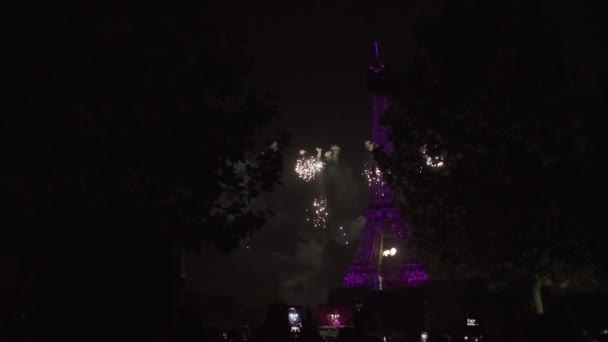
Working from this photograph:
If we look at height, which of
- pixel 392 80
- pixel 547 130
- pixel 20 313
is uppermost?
pixel 392 80

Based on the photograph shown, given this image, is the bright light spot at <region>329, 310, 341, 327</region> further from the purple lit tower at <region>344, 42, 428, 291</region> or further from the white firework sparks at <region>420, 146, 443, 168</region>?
the purple lit tower at <region>344, 42, 428, 291</region>

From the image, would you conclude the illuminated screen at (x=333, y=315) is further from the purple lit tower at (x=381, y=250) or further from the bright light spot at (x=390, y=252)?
the bright light spot at (x=390, y=252)

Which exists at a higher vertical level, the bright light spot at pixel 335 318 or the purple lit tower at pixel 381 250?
the purple lit tower at pixel 381 250

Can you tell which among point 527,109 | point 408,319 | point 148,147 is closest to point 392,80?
point 527,109

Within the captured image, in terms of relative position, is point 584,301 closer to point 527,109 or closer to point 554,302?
point 554,302

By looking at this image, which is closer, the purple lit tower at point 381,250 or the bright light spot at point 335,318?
the bright light spot at point 335,318

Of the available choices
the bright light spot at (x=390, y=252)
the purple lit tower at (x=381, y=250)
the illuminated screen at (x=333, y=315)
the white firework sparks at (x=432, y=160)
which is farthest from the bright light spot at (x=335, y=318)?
the bright light spot at (x=390, y=252)

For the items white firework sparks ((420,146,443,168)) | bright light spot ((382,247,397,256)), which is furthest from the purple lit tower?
white firework sparks ((420,146,443,168))
